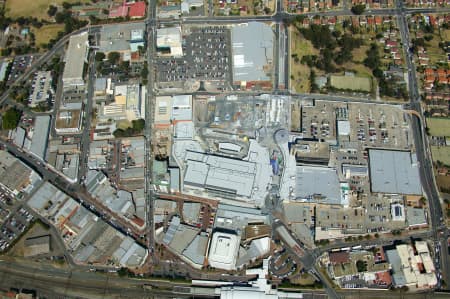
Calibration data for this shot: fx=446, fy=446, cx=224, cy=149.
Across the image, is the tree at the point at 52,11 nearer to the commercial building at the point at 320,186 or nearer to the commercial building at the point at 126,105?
the commercial building at the point at 126,105

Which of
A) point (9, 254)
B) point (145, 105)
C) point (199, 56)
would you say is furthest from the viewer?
point (199, 56)

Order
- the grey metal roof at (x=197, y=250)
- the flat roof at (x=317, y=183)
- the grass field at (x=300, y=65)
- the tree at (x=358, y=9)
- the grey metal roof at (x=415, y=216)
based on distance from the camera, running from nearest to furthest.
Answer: the grey metal roof at (x=197, y=250)
the grey metal roof at (x=415, y=216)
the flat roof at (x=317, y=183)
the grass field at (x=300, y=65)
the tree at (x=358, y=9)

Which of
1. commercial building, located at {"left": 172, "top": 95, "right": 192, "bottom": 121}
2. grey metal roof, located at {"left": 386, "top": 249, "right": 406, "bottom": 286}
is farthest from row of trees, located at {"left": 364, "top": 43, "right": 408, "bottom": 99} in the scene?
commercial building, located at {"left": 172, "top": 95, "right": 192, "bottom": 121}

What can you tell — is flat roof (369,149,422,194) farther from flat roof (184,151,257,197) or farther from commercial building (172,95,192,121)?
commercial building (172,95,192,121)

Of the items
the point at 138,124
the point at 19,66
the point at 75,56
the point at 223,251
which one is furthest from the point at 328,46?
the point at 19,66

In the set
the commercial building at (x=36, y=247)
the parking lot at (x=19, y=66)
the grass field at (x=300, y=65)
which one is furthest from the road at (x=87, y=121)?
the grass field at (x=300, y=65)

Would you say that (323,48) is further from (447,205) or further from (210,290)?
(210,290)

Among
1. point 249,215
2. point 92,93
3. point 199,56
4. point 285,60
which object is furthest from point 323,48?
point 92,93
